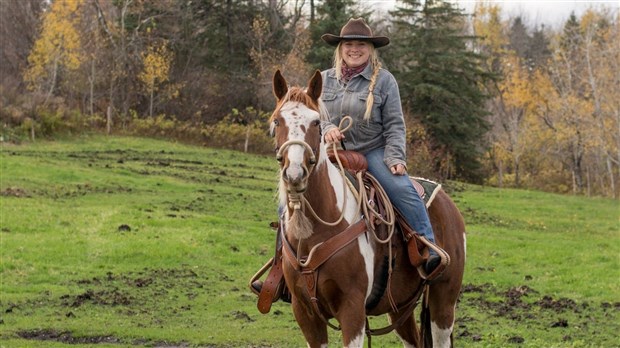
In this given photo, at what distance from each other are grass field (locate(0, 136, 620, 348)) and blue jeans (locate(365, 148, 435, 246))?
34.8 inches

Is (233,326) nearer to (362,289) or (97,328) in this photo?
(97,328)

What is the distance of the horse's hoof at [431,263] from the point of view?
6.77 m

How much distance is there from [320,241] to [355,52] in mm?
1729

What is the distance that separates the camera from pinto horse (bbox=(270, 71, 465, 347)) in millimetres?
A: 5566

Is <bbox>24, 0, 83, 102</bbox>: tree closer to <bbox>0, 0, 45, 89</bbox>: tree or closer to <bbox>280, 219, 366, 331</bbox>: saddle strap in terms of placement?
<bbox>0, 0, 45, 89</bbox>: tree

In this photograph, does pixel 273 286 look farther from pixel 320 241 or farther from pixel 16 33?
pixel 16 33

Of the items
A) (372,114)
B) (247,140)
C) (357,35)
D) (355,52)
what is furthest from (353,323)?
(247,140)

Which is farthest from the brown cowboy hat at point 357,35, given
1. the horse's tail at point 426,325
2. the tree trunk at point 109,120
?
the tree trunk at point 109,120

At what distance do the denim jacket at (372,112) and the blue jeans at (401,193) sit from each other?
0.08 m

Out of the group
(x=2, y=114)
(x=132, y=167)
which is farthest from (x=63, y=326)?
(x=2, y=114)

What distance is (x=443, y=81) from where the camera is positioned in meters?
46.8

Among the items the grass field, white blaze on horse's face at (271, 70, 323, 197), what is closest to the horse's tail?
the grass field

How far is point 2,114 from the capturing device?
1519 inches

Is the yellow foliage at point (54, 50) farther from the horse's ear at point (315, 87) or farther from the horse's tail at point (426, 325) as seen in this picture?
the horse's ear at point (315, 87)
